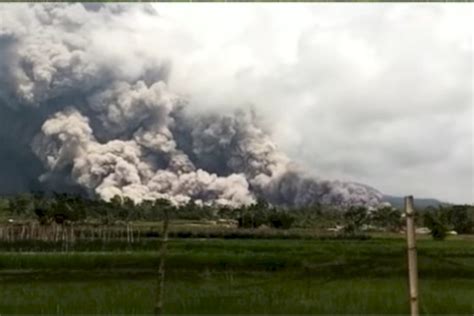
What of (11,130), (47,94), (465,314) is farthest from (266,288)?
(11,130)

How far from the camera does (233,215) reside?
5434 cm

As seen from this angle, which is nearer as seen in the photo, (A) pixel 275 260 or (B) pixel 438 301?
(B) pixel 438 301

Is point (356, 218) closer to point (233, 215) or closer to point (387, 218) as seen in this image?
point (387, 218)

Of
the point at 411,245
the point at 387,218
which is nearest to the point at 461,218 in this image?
the point at 387,218

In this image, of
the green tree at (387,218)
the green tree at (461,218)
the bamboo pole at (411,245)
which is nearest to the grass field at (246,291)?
the bamboo pole at (411,245)

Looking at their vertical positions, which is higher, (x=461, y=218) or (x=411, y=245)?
(x=461, y=218)

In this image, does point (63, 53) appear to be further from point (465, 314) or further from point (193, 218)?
point (465, 314)

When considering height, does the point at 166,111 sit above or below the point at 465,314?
above

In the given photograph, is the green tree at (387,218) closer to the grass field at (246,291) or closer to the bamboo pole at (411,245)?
the grass field at (246,291)

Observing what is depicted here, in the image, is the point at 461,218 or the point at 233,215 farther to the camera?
the point at 233,215

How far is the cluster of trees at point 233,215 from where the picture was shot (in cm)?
4386

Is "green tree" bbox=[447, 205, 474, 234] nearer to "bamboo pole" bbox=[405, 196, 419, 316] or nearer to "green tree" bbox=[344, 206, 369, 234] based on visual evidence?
"green tree" bbox=[344, 206, 369, 234]

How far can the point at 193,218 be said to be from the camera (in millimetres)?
53781

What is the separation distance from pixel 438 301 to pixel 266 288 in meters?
2.28
